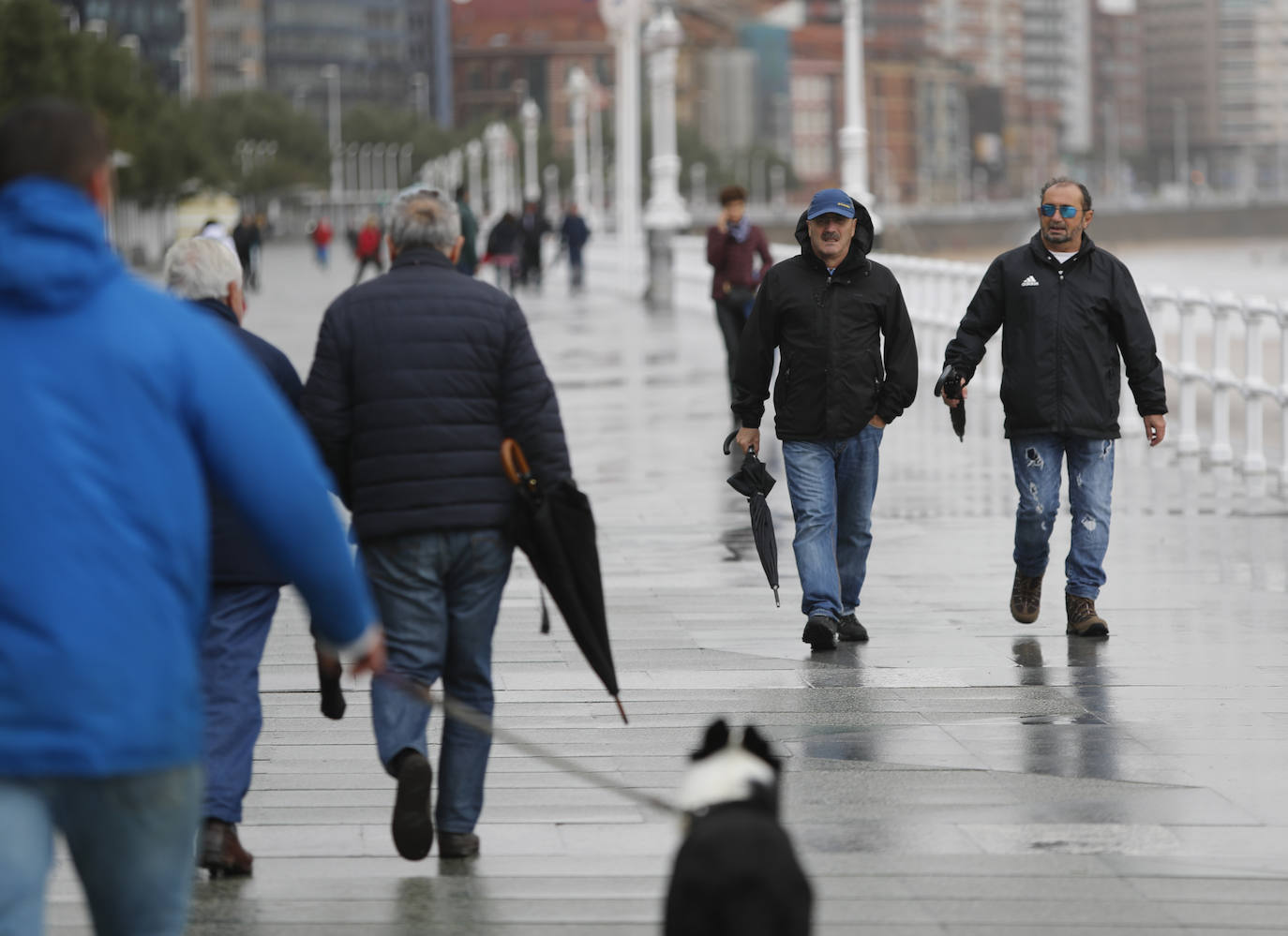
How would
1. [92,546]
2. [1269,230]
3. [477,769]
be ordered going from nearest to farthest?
[92,546] < [477,769] < [1269,230]

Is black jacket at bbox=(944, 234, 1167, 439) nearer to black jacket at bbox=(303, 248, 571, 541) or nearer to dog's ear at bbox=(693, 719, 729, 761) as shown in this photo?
black jacket at bbox=(303, 248, 571, 541)

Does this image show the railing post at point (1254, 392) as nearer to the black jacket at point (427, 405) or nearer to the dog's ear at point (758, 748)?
the black jacket at point (427, 405)

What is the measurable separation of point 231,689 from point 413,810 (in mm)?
528

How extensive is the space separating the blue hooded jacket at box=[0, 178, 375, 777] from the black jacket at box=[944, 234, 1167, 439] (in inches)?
230

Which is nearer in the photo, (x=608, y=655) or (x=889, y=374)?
(x=608, y=655)

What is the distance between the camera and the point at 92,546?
3.09m

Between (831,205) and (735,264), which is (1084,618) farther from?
(735,264)

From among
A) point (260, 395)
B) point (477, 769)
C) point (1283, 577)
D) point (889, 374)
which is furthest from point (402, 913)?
point (1283, 577)

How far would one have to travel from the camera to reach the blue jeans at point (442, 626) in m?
5.24

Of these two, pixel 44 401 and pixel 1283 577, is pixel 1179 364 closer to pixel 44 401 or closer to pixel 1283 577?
pixel 1283 577

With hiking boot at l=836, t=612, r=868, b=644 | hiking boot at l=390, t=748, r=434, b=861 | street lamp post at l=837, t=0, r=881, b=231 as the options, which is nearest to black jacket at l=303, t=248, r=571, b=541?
hiking boot at l=390, t=748, r=434, b=861

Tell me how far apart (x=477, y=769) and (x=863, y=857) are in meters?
0.93

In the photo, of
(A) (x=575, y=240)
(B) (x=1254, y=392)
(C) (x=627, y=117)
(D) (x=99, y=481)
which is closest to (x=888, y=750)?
(D) (x=99, y=481)

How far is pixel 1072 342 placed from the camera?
8.69m
